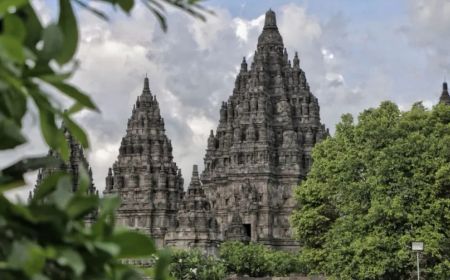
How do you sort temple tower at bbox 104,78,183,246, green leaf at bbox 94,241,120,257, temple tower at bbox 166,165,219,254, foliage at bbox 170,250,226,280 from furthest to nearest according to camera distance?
temple tower at bbox 104,78,183,246, temple tower at bbox 166,165,219,254, foliage at bbox 170,250,226,280, green leaf at bbox 94,241,120,257

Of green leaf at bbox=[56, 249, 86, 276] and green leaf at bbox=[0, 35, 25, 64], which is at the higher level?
green leaf at bbox=[0, 35, 25, 64]

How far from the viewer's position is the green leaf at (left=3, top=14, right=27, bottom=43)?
8.10 feet

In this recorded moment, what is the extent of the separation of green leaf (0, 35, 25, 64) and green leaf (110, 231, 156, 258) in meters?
0.53

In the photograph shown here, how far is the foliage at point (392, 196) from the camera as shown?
114 feet

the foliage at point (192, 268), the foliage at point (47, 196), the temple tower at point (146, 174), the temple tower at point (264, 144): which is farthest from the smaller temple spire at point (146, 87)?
the foliage at point (47, 196)

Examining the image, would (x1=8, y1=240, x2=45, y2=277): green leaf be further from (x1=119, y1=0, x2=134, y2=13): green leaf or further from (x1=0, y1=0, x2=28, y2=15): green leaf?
(x1=119, y1=0, x2=134, y2=13): green leaf

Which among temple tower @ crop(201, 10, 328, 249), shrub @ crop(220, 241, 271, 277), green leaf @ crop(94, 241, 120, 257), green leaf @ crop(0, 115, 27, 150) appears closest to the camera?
green leaf @ crop(94, 241, 120, 257)

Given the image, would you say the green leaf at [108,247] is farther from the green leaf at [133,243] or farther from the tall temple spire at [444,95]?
the tall temple spire at [444,95]

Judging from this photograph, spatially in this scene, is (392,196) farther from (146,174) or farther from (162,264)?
(146,174)

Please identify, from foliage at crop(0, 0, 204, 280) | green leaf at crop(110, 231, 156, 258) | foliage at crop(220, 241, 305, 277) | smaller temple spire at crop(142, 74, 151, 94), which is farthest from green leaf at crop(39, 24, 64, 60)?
smaller temple spire at crop(142, 74, 151, 94)

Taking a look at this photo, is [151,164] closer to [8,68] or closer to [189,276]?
[189,276]

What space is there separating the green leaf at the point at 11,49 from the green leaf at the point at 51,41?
14 centimetres

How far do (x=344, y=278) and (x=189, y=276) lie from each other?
471 inches

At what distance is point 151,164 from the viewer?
80.0 m
